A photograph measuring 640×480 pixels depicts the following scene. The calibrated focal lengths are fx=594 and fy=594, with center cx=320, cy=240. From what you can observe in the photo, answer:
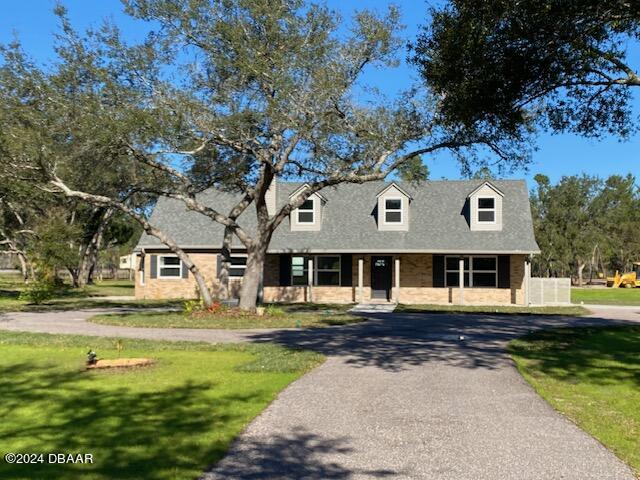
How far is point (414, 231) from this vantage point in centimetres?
2933

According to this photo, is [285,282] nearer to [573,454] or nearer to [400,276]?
[400,276]

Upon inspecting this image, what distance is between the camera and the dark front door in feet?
96.1

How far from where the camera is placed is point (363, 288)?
29.2m

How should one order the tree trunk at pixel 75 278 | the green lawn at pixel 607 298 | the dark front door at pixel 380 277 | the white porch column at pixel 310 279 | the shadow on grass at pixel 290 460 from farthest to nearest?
the tree trunk at pixel 75 278
the green lawn at pixel 607 298
the dark front door at pixel 380 277
the white porch column at pixel 310 279
the shadow on grass at pixel 290 460

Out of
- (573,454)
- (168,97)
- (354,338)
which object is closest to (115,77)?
(168,97)

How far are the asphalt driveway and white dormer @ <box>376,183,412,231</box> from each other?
1715 cm

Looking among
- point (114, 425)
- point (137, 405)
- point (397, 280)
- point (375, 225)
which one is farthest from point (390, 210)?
point (114, 425)

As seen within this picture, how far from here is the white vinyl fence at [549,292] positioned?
2847 centimetres

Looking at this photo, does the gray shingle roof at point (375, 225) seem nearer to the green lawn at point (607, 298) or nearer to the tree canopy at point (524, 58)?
the green lawn at point (607, 298)

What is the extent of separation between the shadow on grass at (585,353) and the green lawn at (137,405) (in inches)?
175

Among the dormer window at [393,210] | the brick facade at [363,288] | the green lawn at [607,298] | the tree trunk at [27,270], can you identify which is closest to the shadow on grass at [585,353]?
the brick facade at [363,288]

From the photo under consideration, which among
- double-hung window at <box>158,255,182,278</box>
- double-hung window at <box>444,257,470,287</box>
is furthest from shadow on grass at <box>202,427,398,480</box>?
double-hung window at <box>158,255,182,278</box>

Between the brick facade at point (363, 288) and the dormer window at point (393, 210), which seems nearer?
the brick facade at point (363, 288)

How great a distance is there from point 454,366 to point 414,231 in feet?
61.9
